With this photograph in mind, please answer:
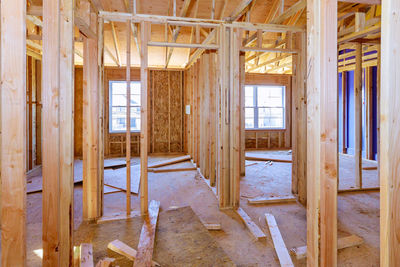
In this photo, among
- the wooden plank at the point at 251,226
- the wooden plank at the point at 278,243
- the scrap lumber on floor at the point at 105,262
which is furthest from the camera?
the wooden plank at the point at 251,226

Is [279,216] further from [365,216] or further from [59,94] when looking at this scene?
[59,94]

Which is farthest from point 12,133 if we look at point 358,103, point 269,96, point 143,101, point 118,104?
point 269,96

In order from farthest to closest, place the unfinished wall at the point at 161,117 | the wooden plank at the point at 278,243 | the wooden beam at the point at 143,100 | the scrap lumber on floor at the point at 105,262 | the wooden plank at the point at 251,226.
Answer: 1. the unfinished wall at the point at 161,117
2. the wooden beam at the point at 143,100
3. the wooden plank at the point at 251,226
4. the wooden plank at the point at 278,243
5. the scrap lumber on floor at the point at 105,262

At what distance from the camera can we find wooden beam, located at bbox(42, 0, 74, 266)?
157 centimetres

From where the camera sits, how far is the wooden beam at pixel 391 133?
4.34ft

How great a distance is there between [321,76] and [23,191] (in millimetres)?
1752

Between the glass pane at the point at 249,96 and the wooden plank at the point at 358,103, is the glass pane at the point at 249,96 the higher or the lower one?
the higher one

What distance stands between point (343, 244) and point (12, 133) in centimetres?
304

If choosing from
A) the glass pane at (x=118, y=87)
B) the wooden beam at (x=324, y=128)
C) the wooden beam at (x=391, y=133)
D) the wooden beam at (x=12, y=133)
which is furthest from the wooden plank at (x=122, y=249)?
the glass pane at (x=118, y=87)

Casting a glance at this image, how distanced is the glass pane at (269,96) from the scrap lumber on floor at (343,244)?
745 centimetres

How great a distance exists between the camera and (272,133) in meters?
9.73

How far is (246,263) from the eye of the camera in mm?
2367

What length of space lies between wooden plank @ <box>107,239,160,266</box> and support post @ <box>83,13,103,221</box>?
93 cm

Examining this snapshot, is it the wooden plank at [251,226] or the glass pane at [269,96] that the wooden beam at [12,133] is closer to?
the wooden plank at [251,226]
